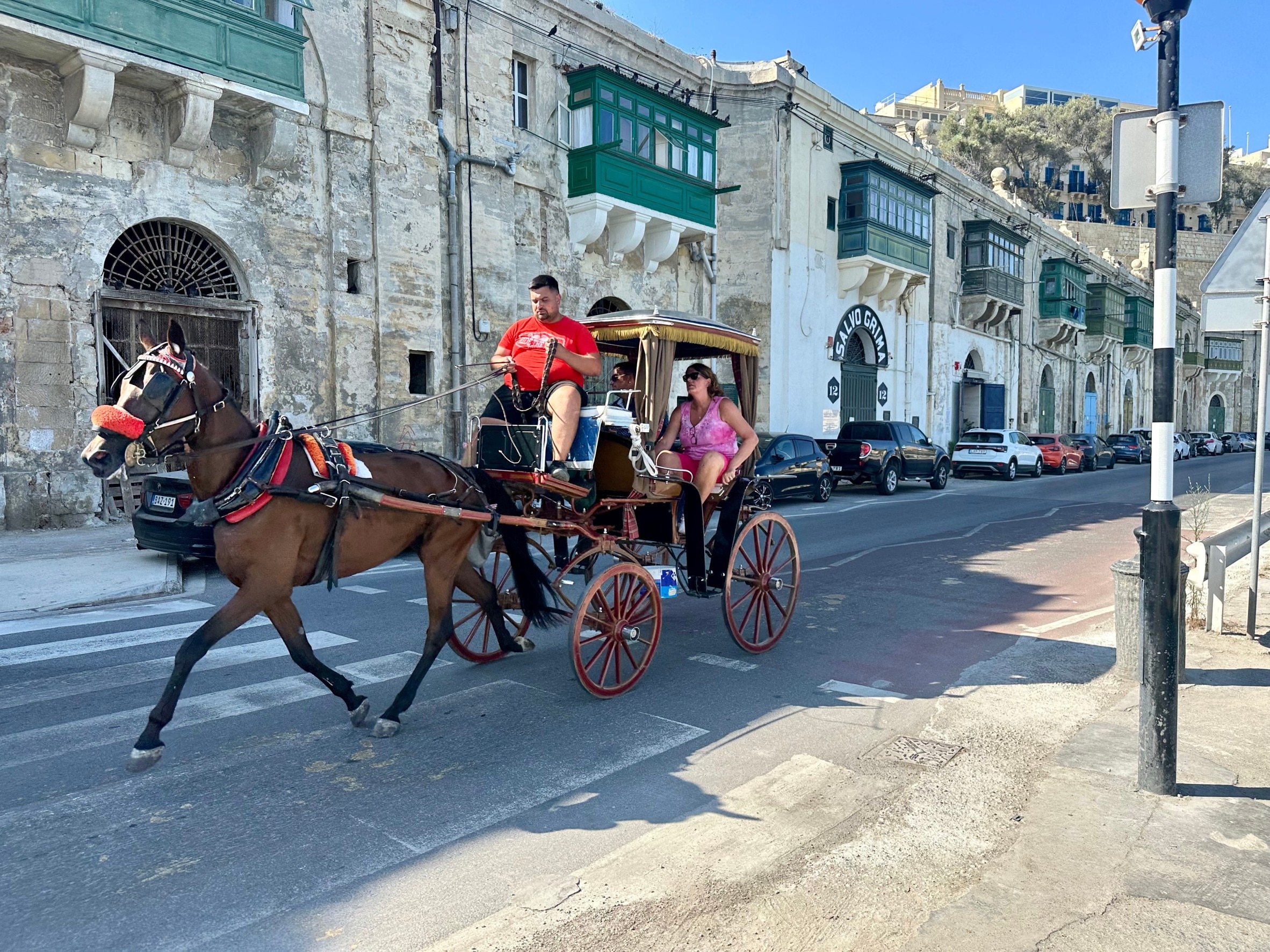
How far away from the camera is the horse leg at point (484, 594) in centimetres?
579

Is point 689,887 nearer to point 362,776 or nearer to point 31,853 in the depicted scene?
point 362,776

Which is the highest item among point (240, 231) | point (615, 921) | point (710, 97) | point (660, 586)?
point (710, 97)

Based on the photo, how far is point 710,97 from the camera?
26359mm

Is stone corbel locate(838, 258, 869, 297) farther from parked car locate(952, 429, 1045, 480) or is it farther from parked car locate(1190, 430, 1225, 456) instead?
parked car locate(1190, 430, 1225, 456)

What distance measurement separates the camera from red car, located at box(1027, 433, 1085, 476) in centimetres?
3195

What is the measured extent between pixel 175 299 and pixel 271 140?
10.9 feet

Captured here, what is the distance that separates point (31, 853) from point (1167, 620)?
16.5ft

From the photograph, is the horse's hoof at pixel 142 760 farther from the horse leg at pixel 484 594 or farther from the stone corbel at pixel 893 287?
the stone corbel at pixel 893 287

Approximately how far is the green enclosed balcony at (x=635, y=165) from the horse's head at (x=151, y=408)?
1786 cm

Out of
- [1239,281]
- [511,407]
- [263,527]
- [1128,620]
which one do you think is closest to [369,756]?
[263,527]

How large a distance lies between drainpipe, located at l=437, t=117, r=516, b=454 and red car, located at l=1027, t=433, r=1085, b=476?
2150 centimetres

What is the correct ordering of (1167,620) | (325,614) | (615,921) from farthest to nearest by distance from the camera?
(325,614)
(1167,620)
(615,921)

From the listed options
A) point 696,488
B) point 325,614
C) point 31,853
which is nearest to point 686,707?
point 696,488

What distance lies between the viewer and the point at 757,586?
22.5 feet
